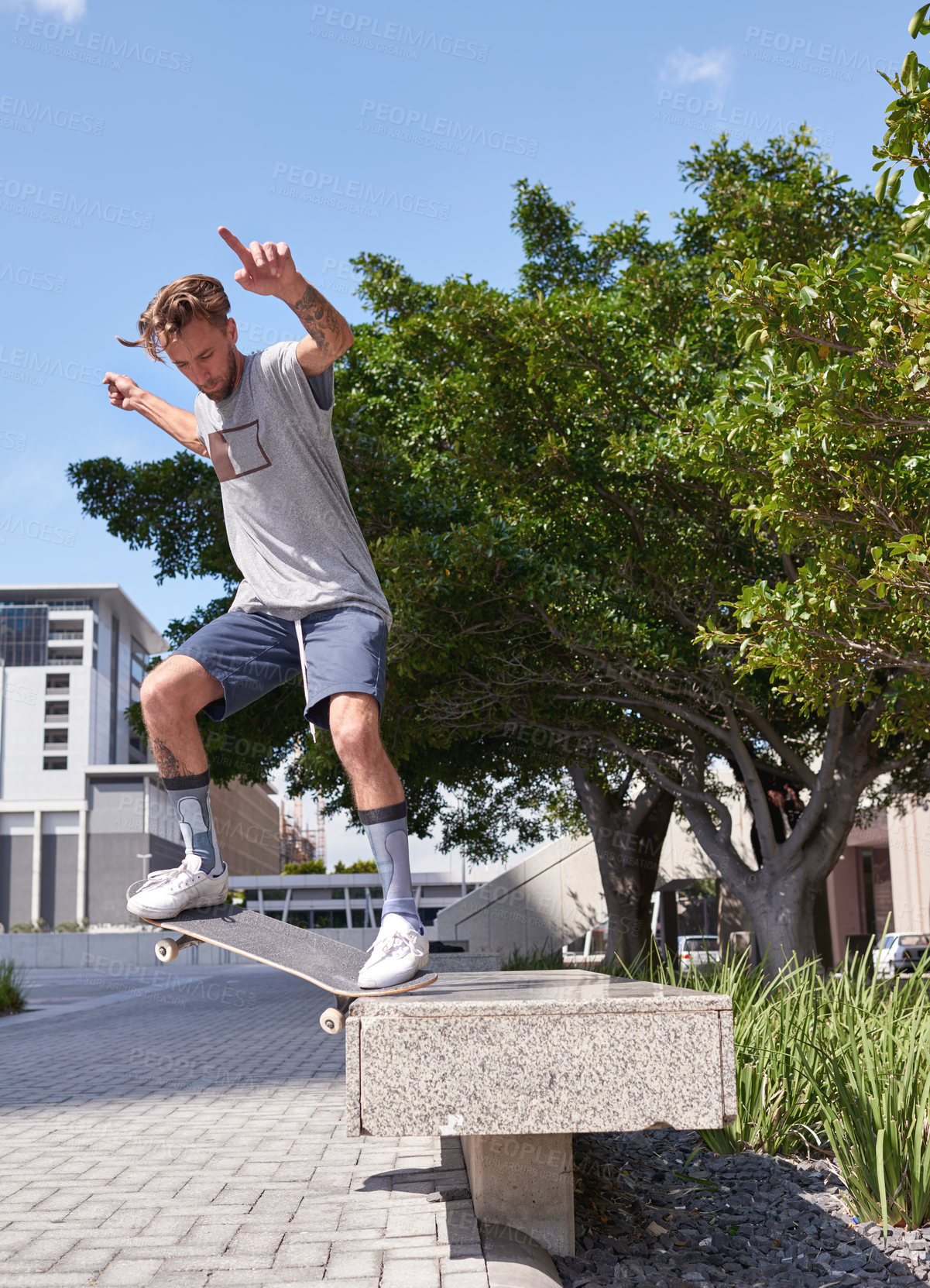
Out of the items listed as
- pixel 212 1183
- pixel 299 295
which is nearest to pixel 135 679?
pixel 212 1183

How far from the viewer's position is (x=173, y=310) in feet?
10.9

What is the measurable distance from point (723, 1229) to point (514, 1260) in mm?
1214

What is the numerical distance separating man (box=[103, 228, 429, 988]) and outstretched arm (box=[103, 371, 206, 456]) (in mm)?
106

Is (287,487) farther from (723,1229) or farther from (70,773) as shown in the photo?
(70,773)

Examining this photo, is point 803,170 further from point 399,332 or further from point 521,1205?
point 521,1205

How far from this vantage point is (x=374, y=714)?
129 inches

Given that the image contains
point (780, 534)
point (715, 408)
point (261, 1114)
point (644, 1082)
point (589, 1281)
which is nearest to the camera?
point (644, 1082)

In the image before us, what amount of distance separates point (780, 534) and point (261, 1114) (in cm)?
464

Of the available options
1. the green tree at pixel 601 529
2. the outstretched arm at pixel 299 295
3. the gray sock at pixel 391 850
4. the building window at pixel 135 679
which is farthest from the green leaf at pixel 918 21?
the building window at pixel 135 679

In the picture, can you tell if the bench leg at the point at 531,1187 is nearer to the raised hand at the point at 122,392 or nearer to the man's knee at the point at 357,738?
the man's knee at the point at 357,738

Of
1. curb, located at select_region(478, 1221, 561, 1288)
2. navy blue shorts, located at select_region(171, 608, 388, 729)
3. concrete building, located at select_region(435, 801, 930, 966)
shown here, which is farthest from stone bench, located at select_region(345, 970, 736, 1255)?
concrete building, located at select_region(435, 801, 930, 966)

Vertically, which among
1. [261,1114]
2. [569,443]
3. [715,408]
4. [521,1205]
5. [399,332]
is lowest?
[261,1114]

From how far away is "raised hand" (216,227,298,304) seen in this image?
298cm

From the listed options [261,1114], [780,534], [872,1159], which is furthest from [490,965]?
[872,1159]
